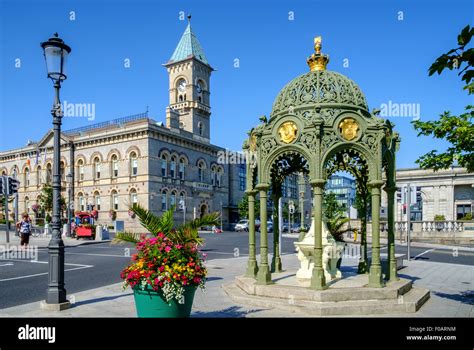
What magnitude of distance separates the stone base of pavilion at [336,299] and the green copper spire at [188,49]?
50.5 meters

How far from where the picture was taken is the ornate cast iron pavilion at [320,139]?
8.81 meters

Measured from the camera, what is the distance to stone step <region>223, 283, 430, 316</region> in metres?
7.74

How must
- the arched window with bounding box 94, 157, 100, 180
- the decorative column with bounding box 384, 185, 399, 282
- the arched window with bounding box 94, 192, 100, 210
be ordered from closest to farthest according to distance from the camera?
the decorative column with bounding box 384, 185, 399, 282 < the arched window with bounding box 94, 192, 100, 210 < the arched window with bounding box 94, 157, 100, 180

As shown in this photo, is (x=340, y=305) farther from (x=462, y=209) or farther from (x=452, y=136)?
(x=462, y=209)

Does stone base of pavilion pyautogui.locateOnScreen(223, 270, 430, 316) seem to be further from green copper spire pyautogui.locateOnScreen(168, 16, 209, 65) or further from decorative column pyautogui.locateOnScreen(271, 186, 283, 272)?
green copper spire pyautogui.locateOnScreen(168, 16, 209, 65)

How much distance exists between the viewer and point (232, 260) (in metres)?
18.3

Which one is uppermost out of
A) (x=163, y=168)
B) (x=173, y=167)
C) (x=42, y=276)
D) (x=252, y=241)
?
(x=173, y=167)

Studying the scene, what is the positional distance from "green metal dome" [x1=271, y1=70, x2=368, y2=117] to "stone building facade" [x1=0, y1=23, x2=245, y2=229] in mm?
36397

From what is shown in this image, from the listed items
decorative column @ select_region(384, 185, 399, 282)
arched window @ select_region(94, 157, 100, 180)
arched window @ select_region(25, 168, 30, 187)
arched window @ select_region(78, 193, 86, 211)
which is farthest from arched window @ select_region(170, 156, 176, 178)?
decorative column @ select_region(384, 185, 399, 282)

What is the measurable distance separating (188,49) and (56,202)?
51623 millimetres

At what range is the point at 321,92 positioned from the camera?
940 cm

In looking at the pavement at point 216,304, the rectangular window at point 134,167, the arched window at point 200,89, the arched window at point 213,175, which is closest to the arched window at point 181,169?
the rectangular window at point 134,167

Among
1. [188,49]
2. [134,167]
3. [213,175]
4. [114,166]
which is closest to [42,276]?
[134,167]

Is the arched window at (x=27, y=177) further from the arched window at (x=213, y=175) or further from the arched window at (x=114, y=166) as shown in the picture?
the arched window at (x=213, y=175)
